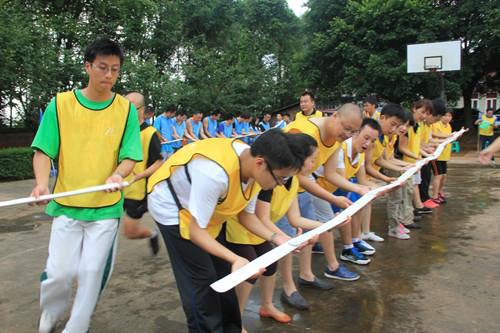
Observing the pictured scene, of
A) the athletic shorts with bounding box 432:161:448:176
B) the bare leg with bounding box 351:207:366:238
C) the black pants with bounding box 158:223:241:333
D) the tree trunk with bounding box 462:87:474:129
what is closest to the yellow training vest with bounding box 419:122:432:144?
the athletic shorts with bounding box 432:161:448:176

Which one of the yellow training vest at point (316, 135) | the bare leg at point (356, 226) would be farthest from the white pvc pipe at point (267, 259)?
the bare leg at point (356, 226)

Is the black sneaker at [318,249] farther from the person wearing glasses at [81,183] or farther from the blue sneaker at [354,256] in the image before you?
the person wearing glasses at [81,183]

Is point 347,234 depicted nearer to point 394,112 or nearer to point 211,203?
point 394,112

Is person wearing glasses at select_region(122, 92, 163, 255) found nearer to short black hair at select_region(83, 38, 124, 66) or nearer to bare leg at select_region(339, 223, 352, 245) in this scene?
short black hair at select_region(83, 38, 124, 66)

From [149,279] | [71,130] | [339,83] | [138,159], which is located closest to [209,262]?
[138,159]

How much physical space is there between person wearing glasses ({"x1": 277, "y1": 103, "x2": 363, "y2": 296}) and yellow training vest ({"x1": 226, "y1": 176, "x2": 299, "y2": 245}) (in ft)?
1.20

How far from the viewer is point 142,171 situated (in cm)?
398

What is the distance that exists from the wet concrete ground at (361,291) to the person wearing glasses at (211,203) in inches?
33.0

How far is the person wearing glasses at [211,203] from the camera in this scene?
211 centimetres

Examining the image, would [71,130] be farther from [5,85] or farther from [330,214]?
[5,85]

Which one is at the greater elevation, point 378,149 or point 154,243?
point 378,149

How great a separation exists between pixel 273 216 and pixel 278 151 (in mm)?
1095

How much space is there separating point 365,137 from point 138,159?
2163 mm

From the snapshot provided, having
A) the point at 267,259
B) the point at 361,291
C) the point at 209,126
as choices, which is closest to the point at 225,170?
the point at 267,259
